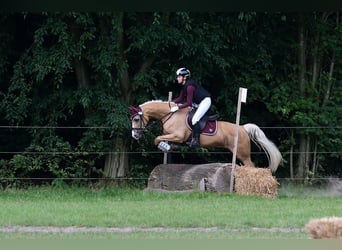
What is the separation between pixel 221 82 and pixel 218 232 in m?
9.90

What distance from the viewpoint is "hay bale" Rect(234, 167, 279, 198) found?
A: 11.9 metres

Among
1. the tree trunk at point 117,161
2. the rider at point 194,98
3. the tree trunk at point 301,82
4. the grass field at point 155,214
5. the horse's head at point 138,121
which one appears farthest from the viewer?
the tree trunk at point 301,82

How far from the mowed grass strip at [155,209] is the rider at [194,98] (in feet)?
5.62

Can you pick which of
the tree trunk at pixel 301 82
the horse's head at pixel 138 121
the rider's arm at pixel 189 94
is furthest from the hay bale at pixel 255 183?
the tree trunk at pixel 301 82

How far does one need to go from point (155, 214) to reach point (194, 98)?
4.73 metres

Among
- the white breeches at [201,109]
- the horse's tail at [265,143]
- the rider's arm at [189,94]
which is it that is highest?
the rider's arm at [189,94]

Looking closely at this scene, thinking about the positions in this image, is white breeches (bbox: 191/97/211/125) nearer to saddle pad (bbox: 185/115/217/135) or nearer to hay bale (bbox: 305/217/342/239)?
saddle pad (bbox: 185/115/217/135)

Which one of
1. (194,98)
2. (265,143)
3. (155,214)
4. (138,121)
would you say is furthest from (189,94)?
(155,214)

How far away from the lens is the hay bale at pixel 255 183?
11922mm

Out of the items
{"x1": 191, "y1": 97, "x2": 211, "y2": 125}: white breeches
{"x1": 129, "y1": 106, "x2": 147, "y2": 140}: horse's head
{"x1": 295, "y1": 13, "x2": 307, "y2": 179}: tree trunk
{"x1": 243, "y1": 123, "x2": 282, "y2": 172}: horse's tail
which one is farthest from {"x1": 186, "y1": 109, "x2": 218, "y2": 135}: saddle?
{"x1": 295, "y1": 13, "x2": 307, "y2": 179}: tree trunk

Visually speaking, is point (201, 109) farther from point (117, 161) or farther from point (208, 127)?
point (117, 161)

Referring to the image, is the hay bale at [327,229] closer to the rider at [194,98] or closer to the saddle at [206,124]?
the rider at [194,98]

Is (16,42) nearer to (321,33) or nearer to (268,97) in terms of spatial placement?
(268,97)

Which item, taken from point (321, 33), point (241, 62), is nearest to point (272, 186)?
point (241, 62)
